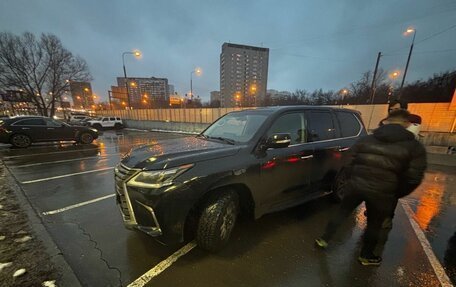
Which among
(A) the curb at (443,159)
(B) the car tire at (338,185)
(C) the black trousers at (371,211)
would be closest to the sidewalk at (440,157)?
(A) the curb at (443,159)

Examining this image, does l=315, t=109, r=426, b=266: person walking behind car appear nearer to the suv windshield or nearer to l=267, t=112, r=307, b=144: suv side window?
l=267, t=112, r=307, b=144: suv side window

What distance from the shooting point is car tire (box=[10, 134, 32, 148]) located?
1000cm

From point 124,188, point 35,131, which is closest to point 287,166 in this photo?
point 124,188

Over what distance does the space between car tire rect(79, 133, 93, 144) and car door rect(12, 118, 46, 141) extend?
1.58 metres

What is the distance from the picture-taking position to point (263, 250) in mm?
2762

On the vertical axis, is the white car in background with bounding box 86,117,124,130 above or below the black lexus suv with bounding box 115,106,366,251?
below

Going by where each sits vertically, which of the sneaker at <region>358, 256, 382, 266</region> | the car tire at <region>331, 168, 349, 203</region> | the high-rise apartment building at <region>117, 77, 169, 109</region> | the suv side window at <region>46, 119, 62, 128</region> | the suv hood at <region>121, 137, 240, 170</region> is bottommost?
the sneaker at <region>358, 256, 382, 266</region>

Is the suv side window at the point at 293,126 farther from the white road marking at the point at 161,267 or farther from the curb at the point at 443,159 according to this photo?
the curb at the point at 443,159

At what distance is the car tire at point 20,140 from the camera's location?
394 inches

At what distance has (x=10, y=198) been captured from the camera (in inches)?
164

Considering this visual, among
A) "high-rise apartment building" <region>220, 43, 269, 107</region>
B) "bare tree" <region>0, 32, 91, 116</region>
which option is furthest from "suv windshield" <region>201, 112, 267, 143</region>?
"high-rise apartment building" <region>220, 43, 269, 107</region>

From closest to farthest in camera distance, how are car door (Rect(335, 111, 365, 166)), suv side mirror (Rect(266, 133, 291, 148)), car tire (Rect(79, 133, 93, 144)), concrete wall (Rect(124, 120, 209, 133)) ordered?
suv side mirror (Rect(266, 133, 291, 148)) < car door (Rect(335, 111, 365, 166)) < car tire (Rect(79, 133, 93, 144)) < concrete wall (Rect(124, 120, 209, 133))

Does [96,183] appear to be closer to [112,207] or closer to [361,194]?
[112,207]

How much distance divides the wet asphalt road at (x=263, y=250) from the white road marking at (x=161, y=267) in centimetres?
6
